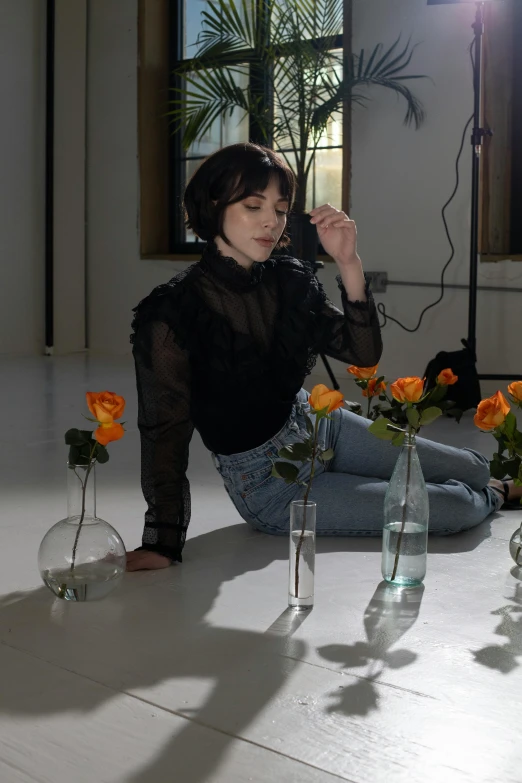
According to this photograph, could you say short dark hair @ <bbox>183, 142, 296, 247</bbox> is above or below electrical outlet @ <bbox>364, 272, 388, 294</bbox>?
above

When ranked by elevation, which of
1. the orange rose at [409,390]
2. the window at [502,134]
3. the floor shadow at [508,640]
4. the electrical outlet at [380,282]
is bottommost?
the floor shadow at [508,640]

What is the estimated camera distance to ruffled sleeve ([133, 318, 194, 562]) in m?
2.09

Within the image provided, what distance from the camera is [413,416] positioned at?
1.87 m

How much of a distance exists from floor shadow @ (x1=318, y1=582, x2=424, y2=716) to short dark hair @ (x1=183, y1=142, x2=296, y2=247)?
31.5 inches

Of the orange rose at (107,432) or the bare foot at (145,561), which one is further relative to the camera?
the bare foot at (145,561)

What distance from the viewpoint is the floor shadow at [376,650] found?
1480mm

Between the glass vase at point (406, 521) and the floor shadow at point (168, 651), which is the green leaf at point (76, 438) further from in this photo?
the glass vase at point (406, 521)

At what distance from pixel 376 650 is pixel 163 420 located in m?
0.67

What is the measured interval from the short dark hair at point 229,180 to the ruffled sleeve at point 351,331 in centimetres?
26

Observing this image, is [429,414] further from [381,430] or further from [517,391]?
[517,391]

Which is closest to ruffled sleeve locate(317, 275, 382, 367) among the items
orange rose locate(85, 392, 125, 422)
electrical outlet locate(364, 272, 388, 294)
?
orange rose locate(85, 392, 125, 422)

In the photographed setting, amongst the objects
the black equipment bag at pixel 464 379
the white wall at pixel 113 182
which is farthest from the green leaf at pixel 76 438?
the white wall at pixel 113 182

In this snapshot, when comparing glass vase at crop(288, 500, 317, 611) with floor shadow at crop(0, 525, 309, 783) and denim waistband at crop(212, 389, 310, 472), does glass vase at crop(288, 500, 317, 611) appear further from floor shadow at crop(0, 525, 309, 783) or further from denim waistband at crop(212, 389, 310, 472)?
denim waistband at crop(212, 389, 310, 472)

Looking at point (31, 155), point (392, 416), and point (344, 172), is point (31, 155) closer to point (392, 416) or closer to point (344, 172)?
point (344, 172)
